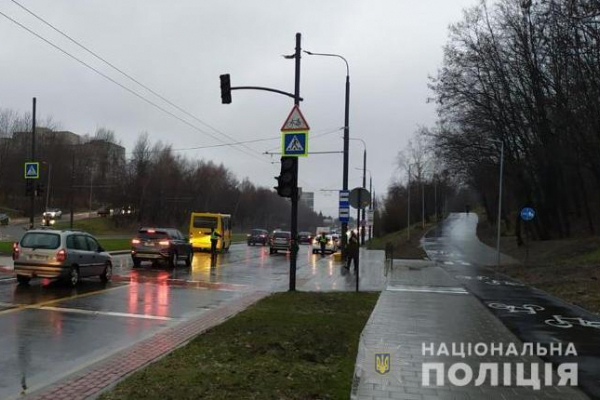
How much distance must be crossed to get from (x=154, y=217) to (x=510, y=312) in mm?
90328

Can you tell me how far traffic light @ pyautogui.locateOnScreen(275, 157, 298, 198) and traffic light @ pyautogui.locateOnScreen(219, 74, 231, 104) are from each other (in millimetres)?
3241

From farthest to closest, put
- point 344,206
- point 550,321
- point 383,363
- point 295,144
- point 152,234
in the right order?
point 344,206, point 152,234, point 295,144, point 550,321, point 383,363

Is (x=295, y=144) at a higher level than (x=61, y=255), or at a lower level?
higher

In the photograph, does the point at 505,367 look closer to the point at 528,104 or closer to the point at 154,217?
the point at 528,104

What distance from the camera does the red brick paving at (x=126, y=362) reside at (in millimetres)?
5496

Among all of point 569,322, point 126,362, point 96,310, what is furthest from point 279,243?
point 126,362

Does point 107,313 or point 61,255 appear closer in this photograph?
point 107,313

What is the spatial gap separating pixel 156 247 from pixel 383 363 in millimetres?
17920

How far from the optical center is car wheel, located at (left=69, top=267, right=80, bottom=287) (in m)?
15.1

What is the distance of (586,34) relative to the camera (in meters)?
25.1

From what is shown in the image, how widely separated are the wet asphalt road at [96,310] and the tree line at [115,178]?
235 feet

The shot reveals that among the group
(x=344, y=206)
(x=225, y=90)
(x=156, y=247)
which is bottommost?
(x=156, y=247)

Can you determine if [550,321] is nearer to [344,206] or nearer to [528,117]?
[344,206]

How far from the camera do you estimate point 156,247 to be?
77.4 ft
